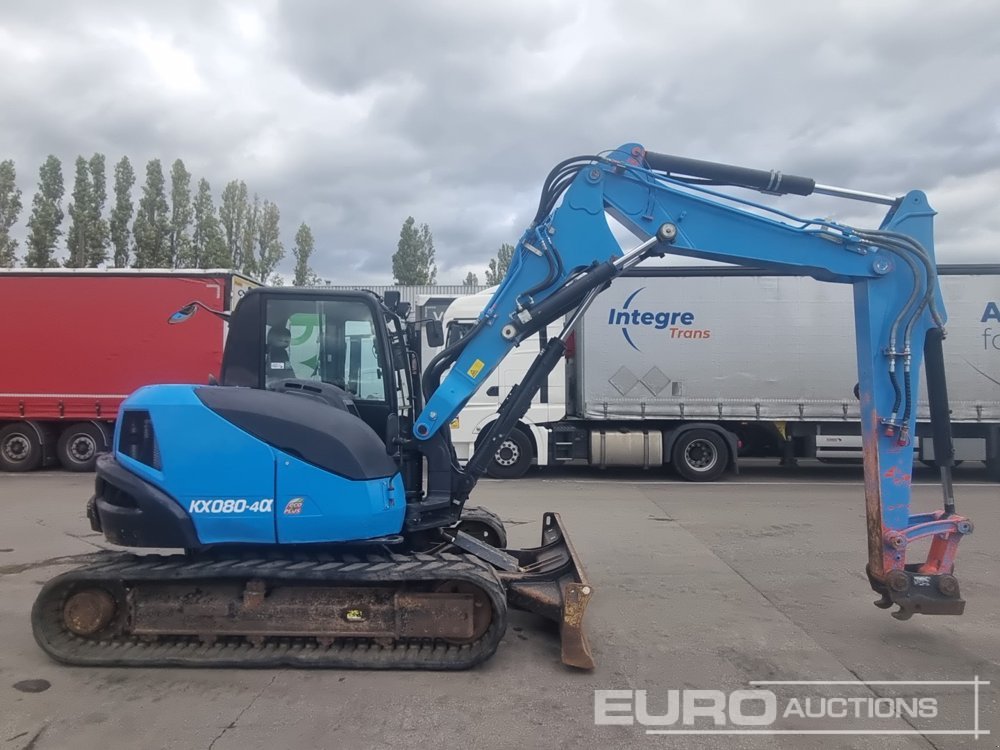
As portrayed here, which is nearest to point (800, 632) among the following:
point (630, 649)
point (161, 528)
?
point (630, 649)

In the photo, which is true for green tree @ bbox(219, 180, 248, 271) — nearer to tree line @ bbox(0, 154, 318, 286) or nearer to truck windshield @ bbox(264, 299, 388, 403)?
tree line @ bbox(0, 154, 318, 286)

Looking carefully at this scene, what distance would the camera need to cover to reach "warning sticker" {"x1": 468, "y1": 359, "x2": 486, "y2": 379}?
474 centimetres

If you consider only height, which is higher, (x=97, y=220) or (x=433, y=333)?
(x=97, y=220)

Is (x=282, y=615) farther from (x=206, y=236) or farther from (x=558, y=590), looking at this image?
(x=206, y=236)

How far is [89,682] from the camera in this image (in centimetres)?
402

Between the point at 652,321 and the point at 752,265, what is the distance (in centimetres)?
767

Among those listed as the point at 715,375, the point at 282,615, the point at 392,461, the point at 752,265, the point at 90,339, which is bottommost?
the point at 282,615

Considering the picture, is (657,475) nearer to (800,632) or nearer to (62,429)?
(800,632)

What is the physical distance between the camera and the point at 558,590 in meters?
4.60

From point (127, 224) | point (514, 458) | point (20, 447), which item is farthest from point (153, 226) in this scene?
point (514, 458)

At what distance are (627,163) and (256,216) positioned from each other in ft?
106

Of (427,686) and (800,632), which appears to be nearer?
(427,686)

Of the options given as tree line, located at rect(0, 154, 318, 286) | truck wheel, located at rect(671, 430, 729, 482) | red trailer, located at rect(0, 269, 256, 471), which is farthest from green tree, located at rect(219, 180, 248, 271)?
truck wheel, located at rect(671, 430, 729, 482)

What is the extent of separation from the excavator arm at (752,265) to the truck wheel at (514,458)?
7.54m
